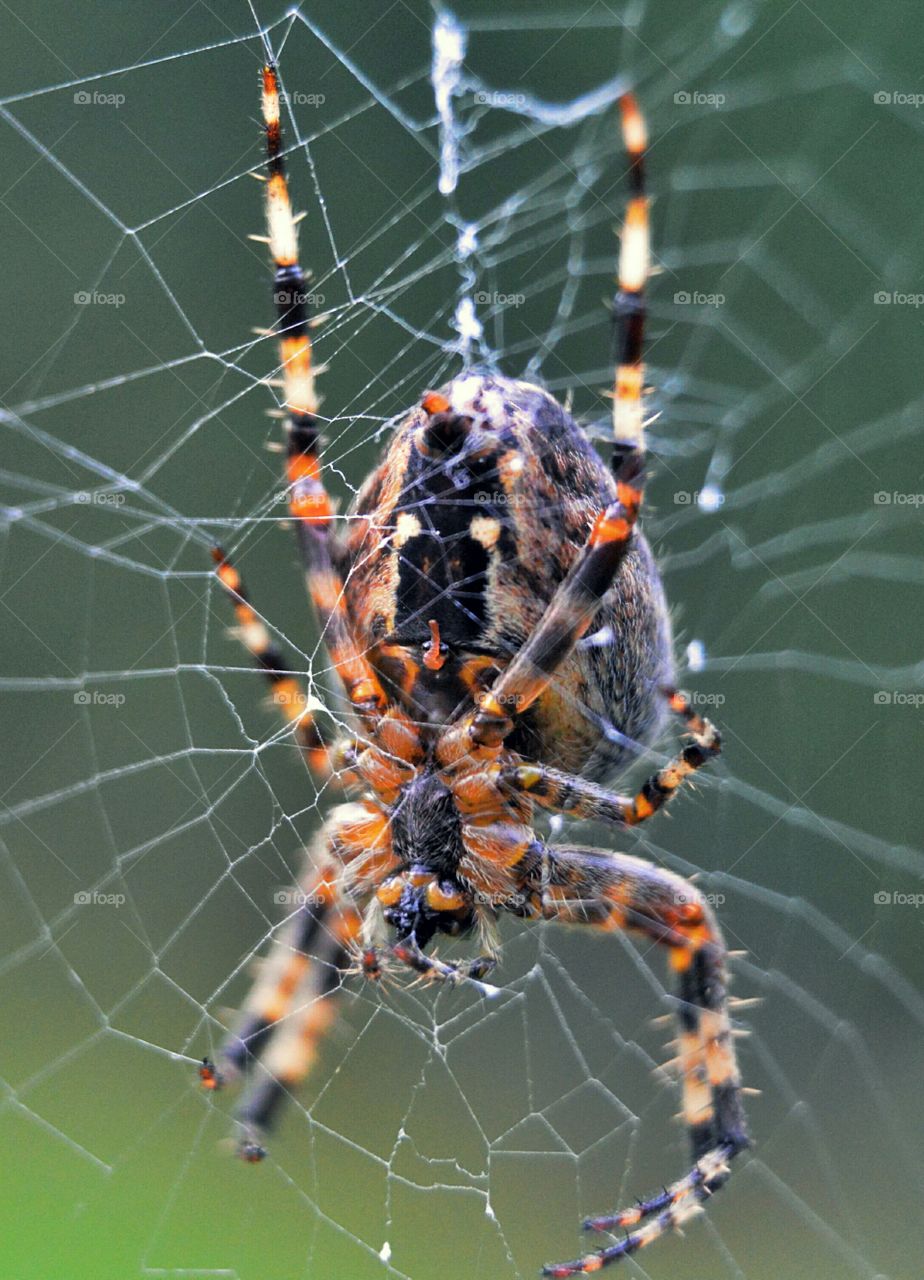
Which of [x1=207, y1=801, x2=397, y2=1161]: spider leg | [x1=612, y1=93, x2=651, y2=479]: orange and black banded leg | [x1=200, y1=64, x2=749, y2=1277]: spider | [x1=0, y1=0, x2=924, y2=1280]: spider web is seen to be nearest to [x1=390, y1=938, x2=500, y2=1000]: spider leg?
[x1=200, y1=64, x2=749, y2=1277]: spider

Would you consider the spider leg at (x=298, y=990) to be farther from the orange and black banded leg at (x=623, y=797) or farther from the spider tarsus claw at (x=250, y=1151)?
the orange and black banded leg at (x=623, y=797)

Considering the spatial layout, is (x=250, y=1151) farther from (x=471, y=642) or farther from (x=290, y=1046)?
(x=471, y=642)

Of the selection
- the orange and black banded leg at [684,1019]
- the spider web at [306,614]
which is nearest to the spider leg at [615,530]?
the orange and black banded leg at [684,1019]

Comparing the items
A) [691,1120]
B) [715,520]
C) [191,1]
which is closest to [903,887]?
[715,520]

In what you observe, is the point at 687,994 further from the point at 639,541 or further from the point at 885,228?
the point at 885,228

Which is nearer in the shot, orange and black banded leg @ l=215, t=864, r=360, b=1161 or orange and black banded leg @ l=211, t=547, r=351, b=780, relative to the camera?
orange and black banded leg @ l=211, t=547, r=351, b=780

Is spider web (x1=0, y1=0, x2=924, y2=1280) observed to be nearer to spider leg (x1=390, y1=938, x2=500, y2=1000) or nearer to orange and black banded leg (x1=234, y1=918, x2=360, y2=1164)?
orange and black banded leg (x1=234, y1=918, x2=360, y2=1164)

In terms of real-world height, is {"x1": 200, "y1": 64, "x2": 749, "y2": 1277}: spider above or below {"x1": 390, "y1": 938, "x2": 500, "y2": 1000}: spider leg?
above
